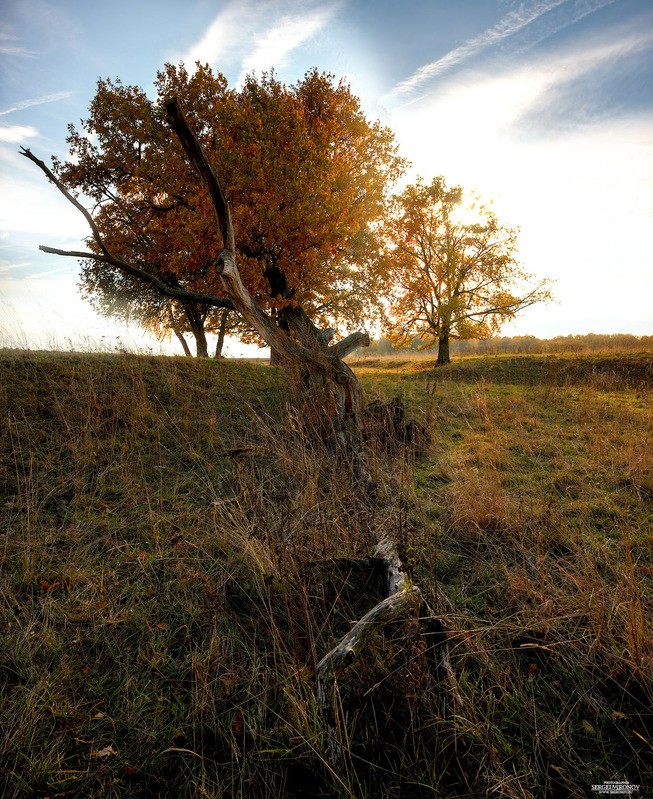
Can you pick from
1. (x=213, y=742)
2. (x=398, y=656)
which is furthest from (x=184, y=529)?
(x=398, y=656)

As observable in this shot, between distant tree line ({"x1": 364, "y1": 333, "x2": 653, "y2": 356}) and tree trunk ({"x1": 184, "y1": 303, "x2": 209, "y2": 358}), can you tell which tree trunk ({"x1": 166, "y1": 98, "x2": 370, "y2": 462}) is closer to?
distant tree line ({"x1": 364, "y1": 333, "x2": 653, "y2": 356})

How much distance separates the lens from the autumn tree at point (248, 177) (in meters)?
10.4

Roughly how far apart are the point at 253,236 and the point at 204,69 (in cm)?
488

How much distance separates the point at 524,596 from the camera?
3.11 metres

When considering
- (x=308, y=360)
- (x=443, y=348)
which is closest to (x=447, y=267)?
(x=443, y=348)

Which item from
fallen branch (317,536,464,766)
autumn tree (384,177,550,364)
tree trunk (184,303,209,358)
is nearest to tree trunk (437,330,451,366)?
autumn tree (384,177,550,364)

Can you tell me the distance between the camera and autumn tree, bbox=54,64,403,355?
10.4 meters

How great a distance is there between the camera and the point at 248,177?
10.1 meters

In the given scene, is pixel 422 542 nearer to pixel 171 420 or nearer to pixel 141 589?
pixel 141 589

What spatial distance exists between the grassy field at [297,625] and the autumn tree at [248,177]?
710 cm

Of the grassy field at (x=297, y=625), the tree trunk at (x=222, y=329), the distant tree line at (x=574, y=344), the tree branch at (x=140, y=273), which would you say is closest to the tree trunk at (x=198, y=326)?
the tree trunk at (x=222, y=329)

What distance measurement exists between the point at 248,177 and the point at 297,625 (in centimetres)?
1066

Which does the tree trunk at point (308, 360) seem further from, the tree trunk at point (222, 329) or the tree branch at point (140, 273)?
the tree trunk at point (222, 329)

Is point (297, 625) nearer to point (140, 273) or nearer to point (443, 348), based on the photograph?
point (140, 273)
